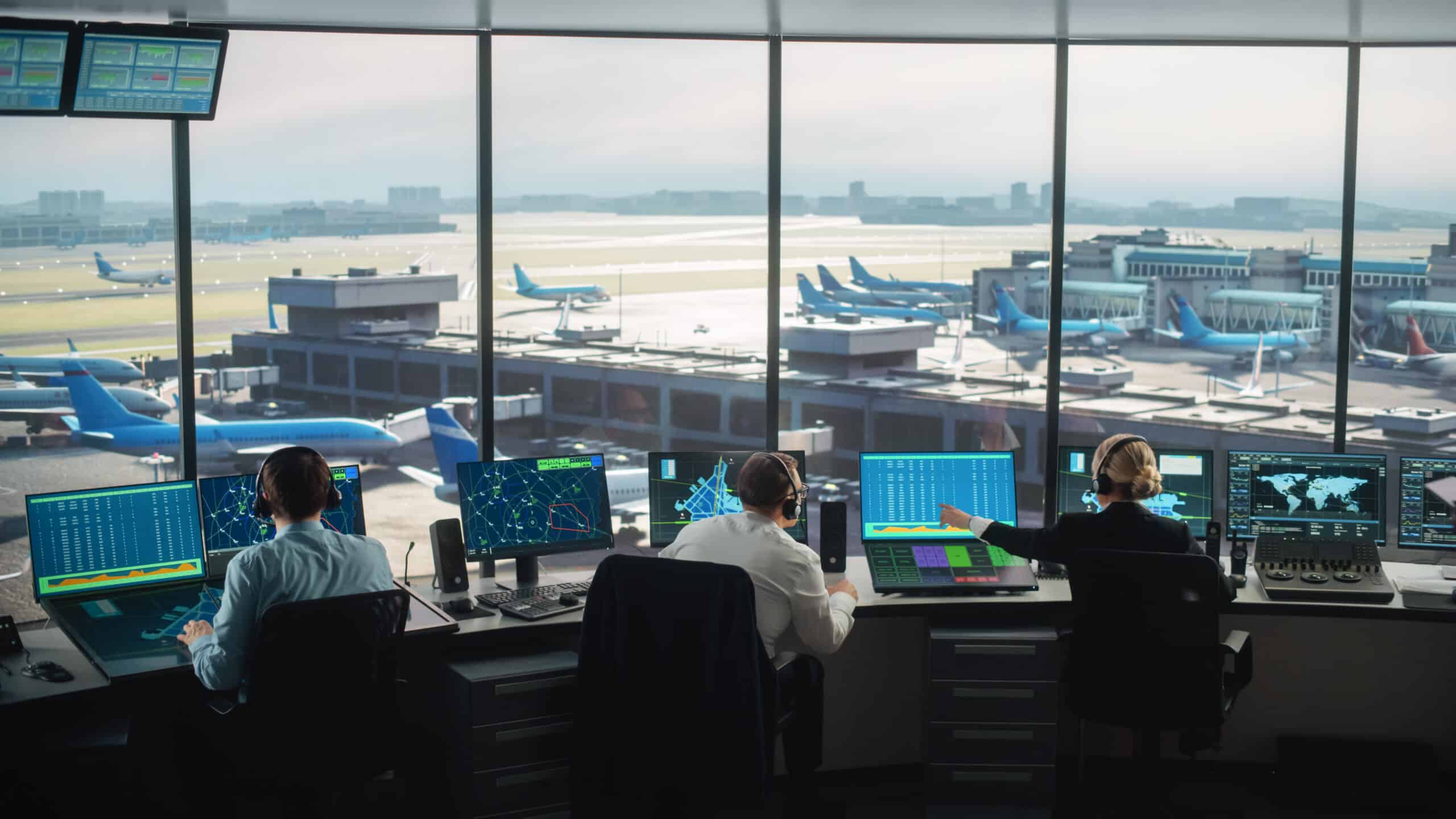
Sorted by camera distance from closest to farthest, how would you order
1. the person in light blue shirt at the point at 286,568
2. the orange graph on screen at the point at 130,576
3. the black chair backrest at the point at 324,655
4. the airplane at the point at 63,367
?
the black chair backrest at the point at 324,655
the person in light blue shirt at the point at 286,568
the orange graph on screen at the point at 130,576
the airplane at the point at 63,367

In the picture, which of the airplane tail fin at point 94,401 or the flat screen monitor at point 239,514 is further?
the airplane tail fin at point 94,401

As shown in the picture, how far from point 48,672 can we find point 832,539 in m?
2.30

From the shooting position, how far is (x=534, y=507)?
375 cm

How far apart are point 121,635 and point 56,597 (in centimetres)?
36

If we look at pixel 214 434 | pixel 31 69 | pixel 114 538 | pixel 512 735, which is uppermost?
pixel 31 69

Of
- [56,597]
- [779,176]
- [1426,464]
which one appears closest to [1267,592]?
[1426,464]

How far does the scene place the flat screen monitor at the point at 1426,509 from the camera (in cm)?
388

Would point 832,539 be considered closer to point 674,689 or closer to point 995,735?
point 995,735

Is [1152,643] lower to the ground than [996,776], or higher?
higher

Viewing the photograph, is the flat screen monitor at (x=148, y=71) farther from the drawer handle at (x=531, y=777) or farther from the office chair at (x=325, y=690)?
the drawer handle at (x=531, y=777)

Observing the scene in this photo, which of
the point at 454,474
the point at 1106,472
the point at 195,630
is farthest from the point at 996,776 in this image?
the point at 454,474

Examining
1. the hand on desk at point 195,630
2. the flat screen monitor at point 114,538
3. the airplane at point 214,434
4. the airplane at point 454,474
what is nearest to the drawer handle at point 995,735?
the hand on desk at point 195,630

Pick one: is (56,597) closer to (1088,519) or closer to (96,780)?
(96,780)

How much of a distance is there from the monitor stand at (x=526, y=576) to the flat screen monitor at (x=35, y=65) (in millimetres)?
1991
